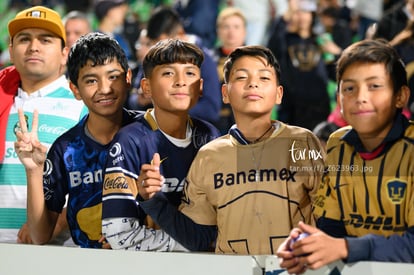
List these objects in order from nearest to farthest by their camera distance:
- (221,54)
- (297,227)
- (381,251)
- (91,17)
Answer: (381,251)
(297,227)
(221,54)
(91,17)

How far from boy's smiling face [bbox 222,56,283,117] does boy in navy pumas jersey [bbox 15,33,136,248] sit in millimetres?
428

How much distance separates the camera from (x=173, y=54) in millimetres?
2512

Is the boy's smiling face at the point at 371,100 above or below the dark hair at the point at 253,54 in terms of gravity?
below

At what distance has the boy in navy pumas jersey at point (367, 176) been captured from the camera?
2.09 metres

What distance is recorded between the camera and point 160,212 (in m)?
2.38

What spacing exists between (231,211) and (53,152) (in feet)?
2.29

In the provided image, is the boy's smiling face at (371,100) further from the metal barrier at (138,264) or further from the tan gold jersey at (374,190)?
the metal barrier at (138,264)

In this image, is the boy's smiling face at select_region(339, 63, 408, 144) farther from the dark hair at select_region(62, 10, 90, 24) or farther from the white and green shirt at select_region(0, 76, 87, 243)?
the dark hair at select_region(62, 10, 90, 24)


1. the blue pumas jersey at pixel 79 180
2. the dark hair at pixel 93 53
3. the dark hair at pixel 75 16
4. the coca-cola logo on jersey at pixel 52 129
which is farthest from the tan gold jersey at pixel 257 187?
the dark hair at pixel 75 16

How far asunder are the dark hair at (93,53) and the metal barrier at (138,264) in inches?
23.1

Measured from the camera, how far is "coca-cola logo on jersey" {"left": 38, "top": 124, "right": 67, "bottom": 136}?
2.84 meters

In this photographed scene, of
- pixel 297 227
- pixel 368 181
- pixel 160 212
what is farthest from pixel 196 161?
pixel 368 181

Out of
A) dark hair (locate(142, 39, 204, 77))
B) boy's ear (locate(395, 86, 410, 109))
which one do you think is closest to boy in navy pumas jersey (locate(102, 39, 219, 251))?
dark hair (locate(142, 39, 204, 77))

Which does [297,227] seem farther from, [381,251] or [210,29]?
[210,29]
